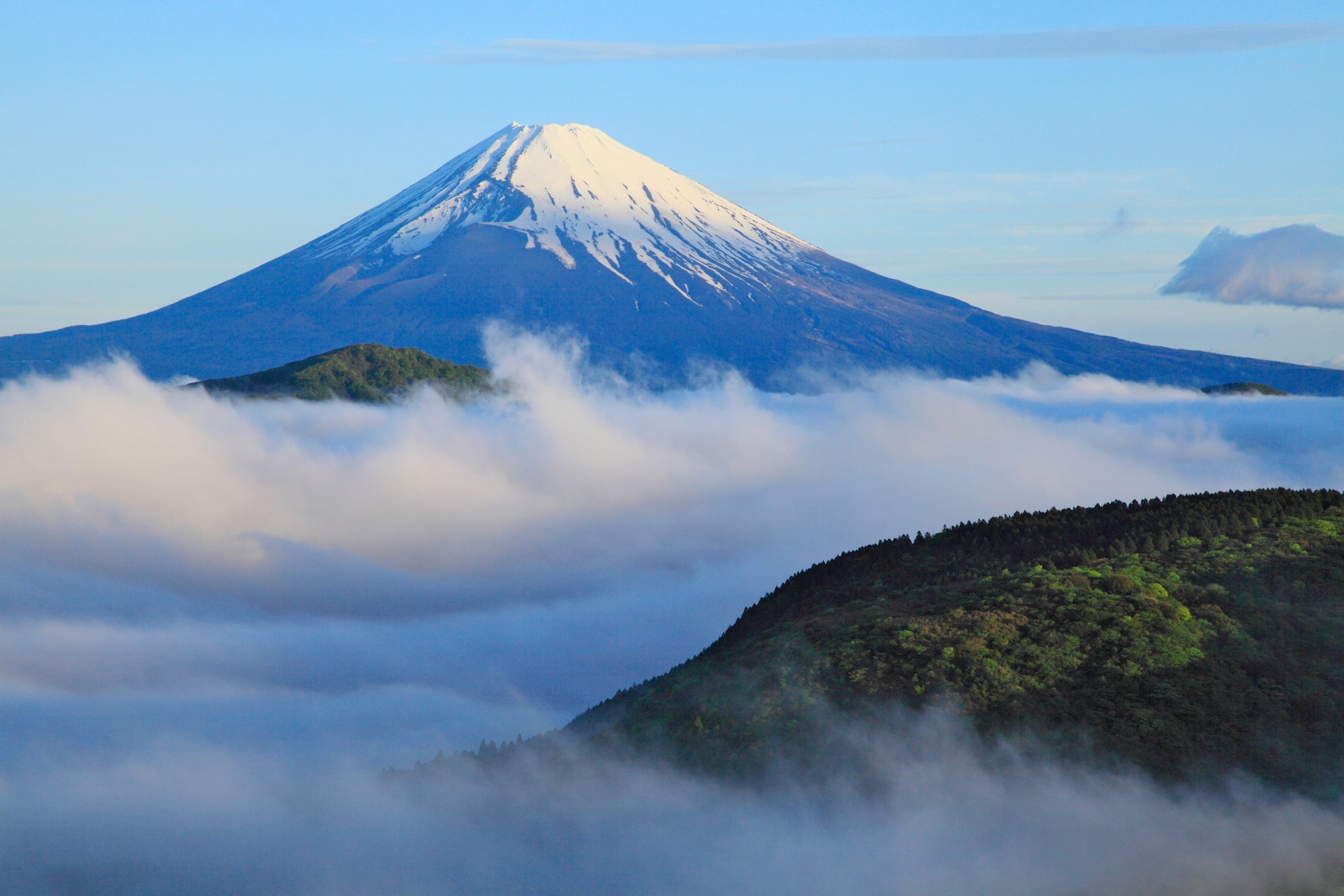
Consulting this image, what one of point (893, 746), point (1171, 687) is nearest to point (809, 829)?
point (893, 746)

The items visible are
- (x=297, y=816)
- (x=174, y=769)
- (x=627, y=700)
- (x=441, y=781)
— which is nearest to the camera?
(x=627, y=700)

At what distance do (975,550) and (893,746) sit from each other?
2582 centimetres

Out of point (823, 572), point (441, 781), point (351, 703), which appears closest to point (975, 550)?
point (823, 572)

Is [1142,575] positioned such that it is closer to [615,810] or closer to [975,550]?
[975,550]

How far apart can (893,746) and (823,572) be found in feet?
99.0

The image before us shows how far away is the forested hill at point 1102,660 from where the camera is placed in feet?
144

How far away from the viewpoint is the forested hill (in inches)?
1731

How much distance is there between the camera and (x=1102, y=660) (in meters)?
48.1

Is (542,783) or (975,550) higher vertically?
(975,550)

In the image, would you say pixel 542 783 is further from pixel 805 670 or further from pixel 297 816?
pixel 297 816

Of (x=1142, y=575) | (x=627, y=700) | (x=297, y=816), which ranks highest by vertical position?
(x=1142, y=575)

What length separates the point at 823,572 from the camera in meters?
76.3

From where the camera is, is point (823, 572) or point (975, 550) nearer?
point (975, 550)

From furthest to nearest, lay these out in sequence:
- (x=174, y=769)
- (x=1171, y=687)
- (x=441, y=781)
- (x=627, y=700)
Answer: (x=174, y=769) < (x=441, y=781) < (x=627, y=700) < (x=1171, y=687)
